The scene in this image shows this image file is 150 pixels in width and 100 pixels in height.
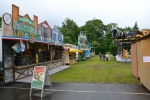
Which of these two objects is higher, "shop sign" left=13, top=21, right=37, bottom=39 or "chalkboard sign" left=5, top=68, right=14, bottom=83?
"shop sign" left=13, top=21, right=37, bottom=39

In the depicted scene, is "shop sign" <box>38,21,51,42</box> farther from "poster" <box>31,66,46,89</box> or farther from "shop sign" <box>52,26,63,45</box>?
"poster" <box>31,66,46,89</box>

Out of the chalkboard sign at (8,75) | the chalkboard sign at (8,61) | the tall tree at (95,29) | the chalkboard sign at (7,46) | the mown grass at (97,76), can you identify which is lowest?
the mown grass at (97,76)

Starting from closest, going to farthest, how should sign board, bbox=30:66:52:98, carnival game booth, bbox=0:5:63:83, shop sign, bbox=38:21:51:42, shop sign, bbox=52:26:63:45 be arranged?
sign board, bbox=30:66:52:98, carnival game booth, bbox=0:5:63:83, shop sign, bbox=38:21:51:42, shop sign, bbox=52:26:63:45

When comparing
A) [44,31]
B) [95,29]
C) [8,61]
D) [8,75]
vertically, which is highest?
[95,29]

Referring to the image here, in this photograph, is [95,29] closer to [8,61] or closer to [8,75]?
[8,61]

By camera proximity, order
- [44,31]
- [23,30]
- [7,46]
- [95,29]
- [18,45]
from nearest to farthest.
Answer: [7,46] → [18,45] → [23,30] → [44,31] → [95,29]

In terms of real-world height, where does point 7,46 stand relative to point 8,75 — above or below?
above

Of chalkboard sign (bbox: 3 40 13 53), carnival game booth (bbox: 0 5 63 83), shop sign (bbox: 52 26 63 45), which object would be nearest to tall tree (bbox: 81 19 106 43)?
shop sign (bbox: 52 26 63 45)

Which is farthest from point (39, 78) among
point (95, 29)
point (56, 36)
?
point (95, 29)

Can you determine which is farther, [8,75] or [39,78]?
[8,75]

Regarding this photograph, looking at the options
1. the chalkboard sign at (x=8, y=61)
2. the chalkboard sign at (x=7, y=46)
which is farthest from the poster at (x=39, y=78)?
the chalkboard sign at (x=7, y=46)

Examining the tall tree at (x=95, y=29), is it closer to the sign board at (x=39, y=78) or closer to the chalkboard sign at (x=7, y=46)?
the chalkboard sign at (x=7, y=46)

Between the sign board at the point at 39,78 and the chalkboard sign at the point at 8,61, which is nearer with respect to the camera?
the sign board at the point at 39,78

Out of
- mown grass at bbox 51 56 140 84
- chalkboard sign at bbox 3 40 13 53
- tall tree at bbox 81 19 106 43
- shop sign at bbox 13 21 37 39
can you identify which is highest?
tall tree at bbox 81 19 106 43
